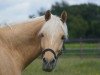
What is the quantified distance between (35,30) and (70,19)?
5419cm

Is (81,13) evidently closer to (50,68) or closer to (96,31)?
(96,31)

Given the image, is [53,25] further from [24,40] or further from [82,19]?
[82,19]

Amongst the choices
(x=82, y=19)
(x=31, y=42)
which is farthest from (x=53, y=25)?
(x=82, y=19)

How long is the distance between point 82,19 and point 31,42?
57069mm

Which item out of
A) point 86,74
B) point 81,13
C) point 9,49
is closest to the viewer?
point 9,49

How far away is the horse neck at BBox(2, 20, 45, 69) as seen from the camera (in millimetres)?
5344

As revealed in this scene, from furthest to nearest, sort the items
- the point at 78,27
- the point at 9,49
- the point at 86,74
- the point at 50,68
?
1. the point at 78,27
2. the point at 86,74
3. the point at 9,49
4. the point at 50,68

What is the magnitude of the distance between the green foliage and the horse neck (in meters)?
45.4

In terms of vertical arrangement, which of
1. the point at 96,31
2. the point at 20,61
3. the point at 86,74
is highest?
the point at 20,61

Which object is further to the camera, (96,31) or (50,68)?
(96,31)

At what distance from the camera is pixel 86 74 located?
1182cm

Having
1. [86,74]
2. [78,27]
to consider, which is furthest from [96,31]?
[86,74]

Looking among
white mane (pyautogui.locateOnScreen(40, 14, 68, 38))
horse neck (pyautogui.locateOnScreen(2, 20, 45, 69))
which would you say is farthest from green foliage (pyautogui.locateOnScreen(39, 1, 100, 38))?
white mane (pyautogui.locateOnScreen(40, 14, 68, 38))

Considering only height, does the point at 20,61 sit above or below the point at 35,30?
below
